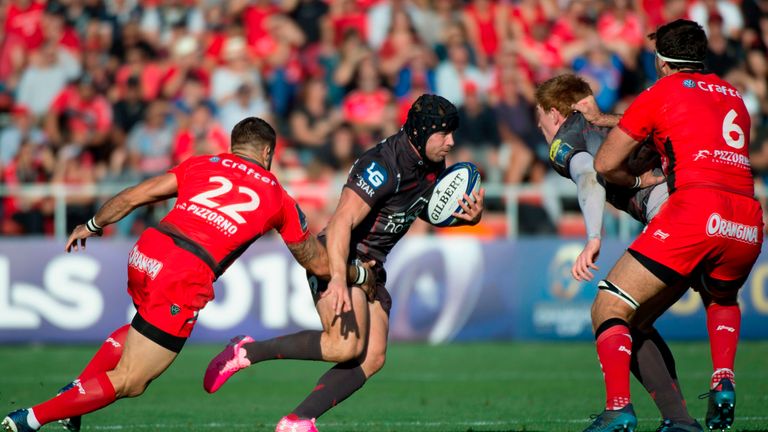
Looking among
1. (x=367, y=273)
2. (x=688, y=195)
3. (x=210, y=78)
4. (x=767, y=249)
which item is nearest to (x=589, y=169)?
(x=688, y=195)

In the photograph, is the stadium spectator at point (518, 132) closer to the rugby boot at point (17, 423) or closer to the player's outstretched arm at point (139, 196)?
the player's outstretched arm at point (139, 196)

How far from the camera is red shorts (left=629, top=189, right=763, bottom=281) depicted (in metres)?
7.25

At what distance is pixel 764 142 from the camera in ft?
55.9

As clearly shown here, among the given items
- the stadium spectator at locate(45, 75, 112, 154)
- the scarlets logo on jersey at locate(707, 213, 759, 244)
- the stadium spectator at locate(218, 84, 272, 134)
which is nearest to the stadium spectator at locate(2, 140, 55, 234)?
the stadium spectator at locate(45, 75, 112, 154)

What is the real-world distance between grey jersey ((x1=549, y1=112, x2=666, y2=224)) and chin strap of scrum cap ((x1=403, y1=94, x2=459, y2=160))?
2.46ft

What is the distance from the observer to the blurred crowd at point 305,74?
1703 centimetres

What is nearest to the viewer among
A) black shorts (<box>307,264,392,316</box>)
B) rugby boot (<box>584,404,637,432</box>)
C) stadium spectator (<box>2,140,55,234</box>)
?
rugby boot (<box>584,404,637,432</box>)

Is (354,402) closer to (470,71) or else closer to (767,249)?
(767,249)

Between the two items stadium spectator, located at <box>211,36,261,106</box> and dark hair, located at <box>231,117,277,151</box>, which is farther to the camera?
stadium spectator, located at <box>211,36,261,106</box>

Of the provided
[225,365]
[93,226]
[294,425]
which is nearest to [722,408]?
[294,425]

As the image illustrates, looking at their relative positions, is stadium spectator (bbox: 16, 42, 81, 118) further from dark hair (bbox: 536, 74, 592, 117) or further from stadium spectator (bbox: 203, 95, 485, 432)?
dark hair (bbox: 536, 74, 592, 117)

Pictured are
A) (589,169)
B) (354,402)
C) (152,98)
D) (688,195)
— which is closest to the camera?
(688,195)

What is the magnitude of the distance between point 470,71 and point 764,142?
15.4ft

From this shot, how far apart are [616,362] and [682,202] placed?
110 centimetres
